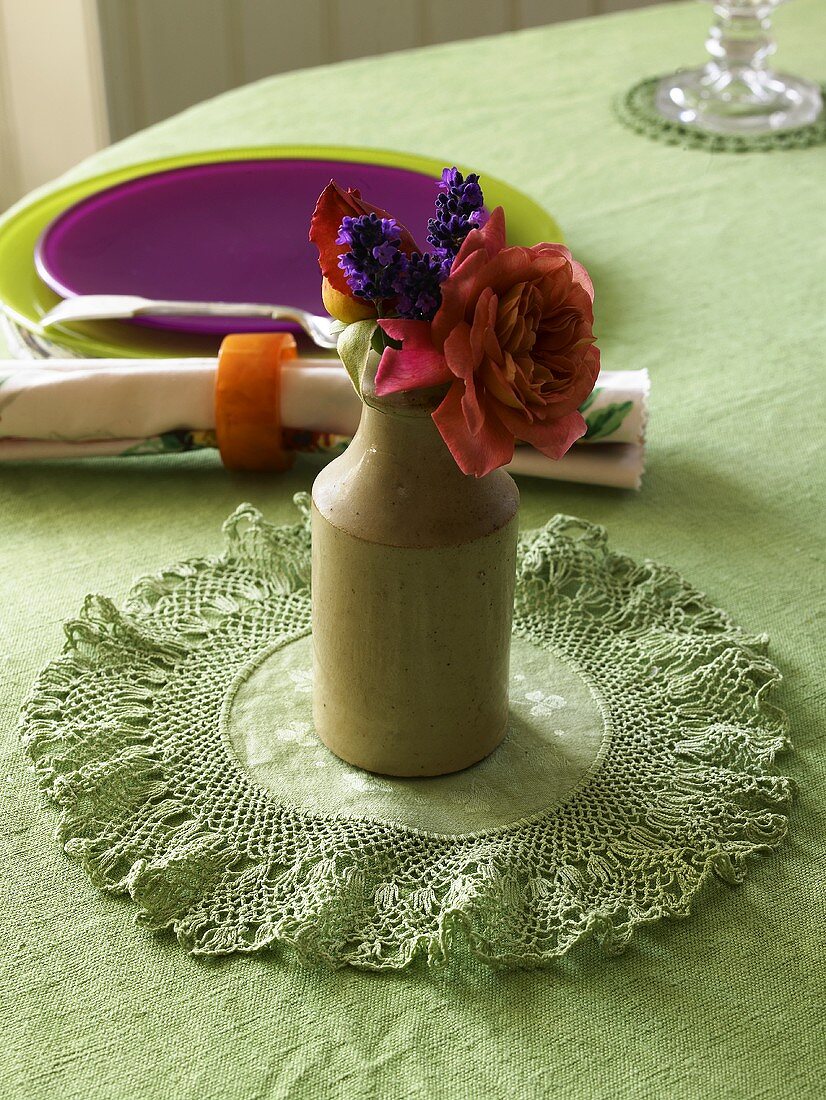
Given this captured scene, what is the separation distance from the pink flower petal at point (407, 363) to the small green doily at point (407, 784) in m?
0.21

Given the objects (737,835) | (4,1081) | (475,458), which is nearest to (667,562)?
(737,835)

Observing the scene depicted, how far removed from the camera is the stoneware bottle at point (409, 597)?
56cm

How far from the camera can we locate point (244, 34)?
108 inches

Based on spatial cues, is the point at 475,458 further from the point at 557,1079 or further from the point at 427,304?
the point at 557,1079

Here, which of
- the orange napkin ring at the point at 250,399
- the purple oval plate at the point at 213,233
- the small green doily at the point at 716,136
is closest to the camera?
the orange napkin ring at the point at 250,399

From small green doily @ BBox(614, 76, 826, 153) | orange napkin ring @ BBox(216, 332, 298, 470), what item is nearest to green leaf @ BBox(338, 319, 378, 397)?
orange napkin ring @ BBox(216, 332, 298, 470)

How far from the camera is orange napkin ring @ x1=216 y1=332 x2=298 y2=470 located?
87 cm

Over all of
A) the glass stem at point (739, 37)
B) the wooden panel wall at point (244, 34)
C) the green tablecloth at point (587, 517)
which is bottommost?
the wooden panel wall at point (244, 34)

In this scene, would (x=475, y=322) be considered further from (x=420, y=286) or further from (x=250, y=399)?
(x=250, y=399)

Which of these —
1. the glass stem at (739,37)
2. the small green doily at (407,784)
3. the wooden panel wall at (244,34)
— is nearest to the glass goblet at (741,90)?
the glass stem at (739,37)

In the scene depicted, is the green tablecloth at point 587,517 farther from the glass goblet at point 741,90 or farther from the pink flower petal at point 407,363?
the pink flower petal at point 407,363

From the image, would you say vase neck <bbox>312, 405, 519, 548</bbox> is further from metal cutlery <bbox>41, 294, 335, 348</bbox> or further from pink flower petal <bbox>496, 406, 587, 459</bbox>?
metal cutlery <bbox>41, 294, 335, 348</bbox>

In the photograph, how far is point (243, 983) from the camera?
522 mm

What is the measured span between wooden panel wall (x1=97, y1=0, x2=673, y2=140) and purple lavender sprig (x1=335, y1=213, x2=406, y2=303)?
7.81 feet
